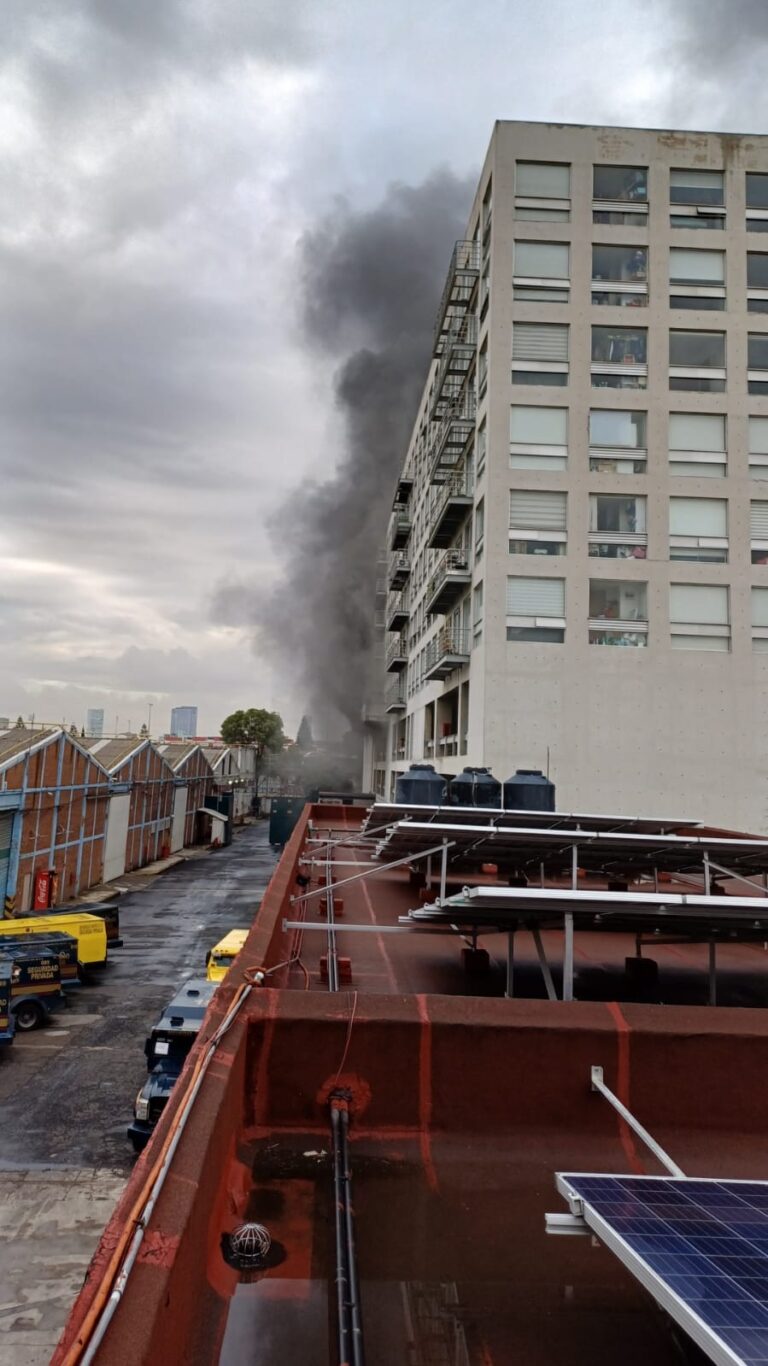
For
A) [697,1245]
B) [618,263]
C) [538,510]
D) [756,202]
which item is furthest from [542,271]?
[697,1245]

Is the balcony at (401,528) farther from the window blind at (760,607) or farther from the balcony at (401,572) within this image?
the window blind at (760,607)

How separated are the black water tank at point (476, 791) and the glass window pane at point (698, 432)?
632 inches

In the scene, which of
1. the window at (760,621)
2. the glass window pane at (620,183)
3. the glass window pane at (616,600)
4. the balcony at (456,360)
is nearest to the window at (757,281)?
the glass window pane at (620,183)

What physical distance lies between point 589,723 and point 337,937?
17598 millimetres

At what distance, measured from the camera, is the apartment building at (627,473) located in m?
26.4

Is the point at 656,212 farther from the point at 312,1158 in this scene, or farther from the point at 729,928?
the point at 312,1158

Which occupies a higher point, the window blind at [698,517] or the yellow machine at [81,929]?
the window blind at [698,517]

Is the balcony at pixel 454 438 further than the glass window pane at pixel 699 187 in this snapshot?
Yes

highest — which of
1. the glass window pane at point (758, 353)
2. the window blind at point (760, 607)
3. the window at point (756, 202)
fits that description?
the window at point (756, 202)

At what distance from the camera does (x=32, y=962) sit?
20.1 m

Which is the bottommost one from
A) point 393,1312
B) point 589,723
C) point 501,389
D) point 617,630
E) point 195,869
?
point 195,869

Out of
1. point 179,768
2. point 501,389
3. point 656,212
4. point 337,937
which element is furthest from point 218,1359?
point 179,768

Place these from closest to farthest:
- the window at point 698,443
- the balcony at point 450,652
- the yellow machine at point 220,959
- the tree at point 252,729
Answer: the yellow machine at point 220,959
the window at point 698,443
the balcony at point 450,652
the tree at point 252,729

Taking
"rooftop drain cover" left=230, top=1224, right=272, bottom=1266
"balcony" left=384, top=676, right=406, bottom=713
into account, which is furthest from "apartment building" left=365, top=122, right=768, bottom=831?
"balcony" left=384, top=676, right=406, bottom=713
